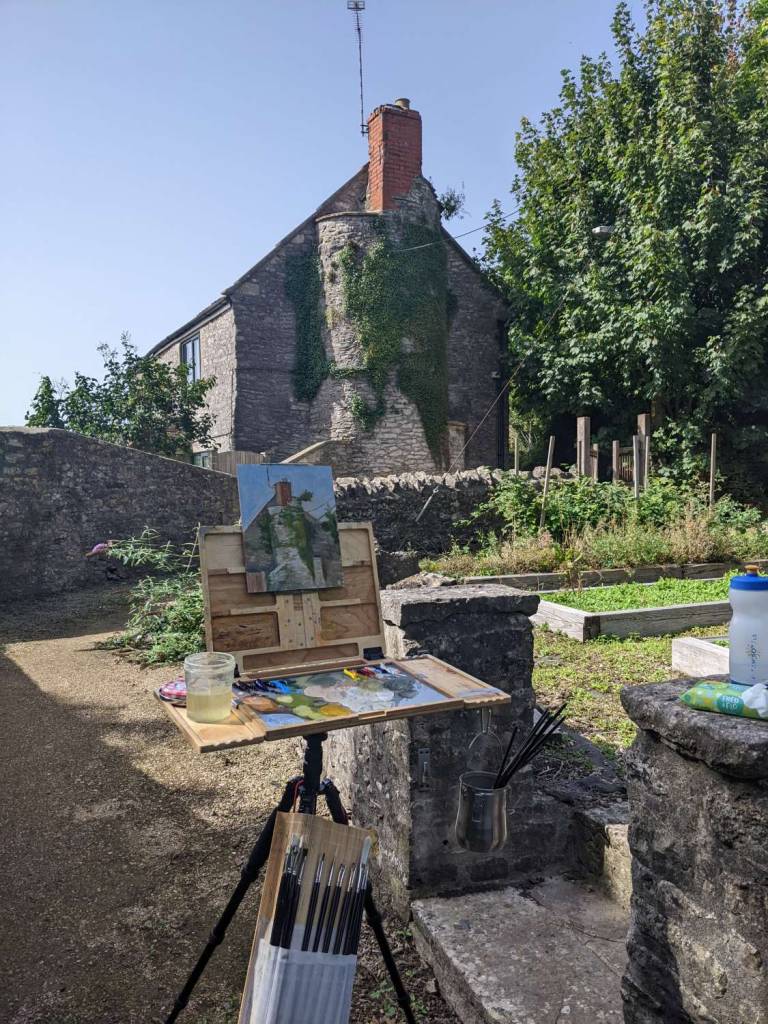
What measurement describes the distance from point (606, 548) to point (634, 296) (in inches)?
353

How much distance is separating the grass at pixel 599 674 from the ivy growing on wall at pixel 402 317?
1065cm

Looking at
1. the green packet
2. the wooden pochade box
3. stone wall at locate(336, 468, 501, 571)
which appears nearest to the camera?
the green packet

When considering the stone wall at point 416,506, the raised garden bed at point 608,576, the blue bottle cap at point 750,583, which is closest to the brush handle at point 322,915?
the blue bottle cap at point 750,583

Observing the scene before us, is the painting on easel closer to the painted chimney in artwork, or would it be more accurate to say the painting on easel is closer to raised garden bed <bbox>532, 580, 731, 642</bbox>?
the painted chimney in artwork

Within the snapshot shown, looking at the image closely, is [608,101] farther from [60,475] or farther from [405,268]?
[60,475]

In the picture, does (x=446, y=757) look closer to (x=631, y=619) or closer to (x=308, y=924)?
(x=308, y=924)

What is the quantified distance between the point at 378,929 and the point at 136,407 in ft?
55.6

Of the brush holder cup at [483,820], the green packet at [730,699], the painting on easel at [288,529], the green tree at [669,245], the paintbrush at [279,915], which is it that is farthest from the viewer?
the green tree at [669,245]

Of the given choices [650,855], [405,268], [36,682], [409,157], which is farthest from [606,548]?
[409,157]

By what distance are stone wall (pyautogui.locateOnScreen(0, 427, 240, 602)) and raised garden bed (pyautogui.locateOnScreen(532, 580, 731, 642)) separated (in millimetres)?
7248

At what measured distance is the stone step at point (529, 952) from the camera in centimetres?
239

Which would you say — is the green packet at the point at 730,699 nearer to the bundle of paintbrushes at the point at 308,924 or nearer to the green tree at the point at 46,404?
the bundle of paintbrushes at the point at 308,924

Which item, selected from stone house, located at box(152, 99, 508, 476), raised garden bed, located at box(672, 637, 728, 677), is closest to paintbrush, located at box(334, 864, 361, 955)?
raised garden bed, located at box(672, 637, 728, 677)

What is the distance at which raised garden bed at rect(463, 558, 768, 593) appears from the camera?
959 centimetres
